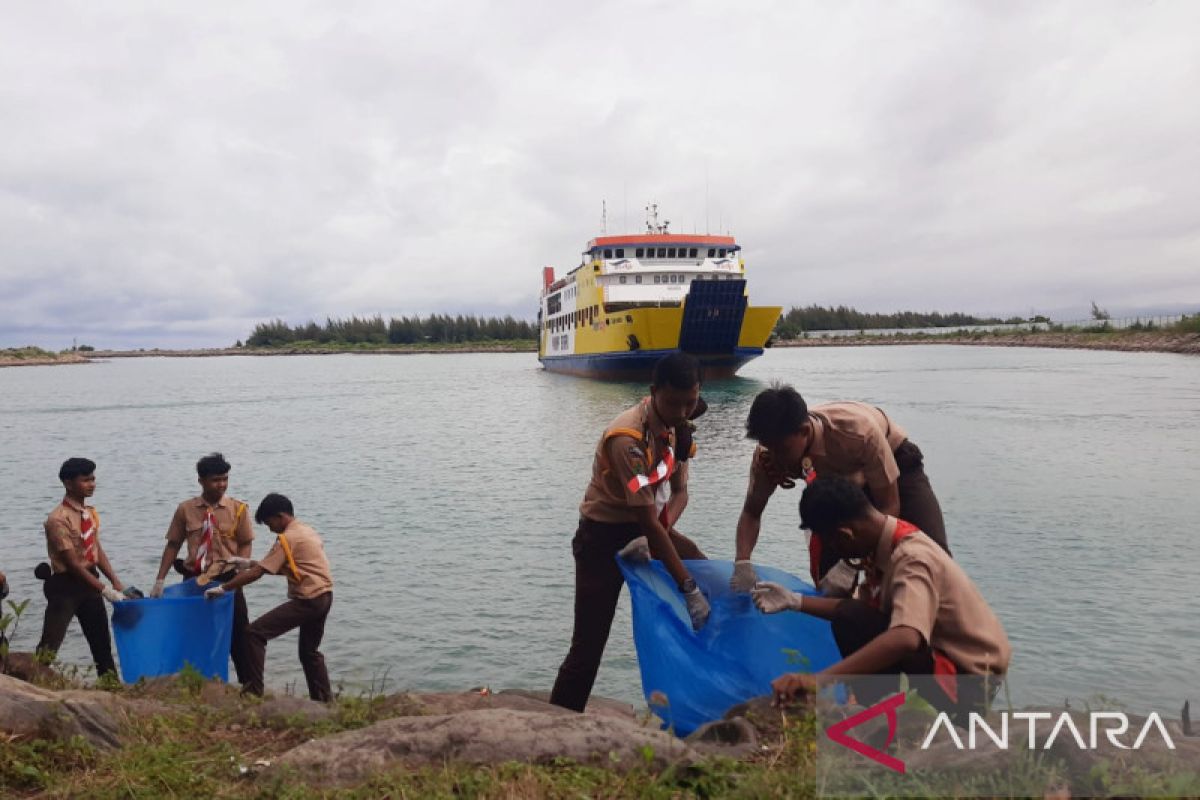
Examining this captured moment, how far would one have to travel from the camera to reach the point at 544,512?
39.1 ft

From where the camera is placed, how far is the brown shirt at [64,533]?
487cm

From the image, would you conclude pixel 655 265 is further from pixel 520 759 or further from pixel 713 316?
pixel 520 759

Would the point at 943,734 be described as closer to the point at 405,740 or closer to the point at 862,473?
the point at 862,473

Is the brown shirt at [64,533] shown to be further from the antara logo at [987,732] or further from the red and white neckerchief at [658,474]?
the antara logo at [987,732]

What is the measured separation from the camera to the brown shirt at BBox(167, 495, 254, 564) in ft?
16.7

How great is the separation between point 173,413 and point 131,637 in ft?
93.4

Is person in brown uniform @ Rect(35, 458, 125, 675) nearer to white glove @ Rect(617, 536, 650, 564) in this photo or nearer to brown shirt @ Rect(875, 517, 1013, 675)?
white glove @ Rect(617, 536, 650, 564)

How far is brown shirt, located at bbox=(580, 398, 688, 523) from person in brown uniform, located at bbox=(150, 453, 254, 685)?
2211 millimetres

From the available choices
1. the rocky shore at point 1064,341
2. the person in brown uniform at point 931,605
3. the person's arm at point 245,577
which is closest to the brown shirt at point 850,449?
the person in brown uniform at point 931,605

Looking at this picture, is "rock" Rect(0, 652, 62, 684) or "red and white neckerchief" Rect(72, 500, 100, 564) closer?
"rock" Rect(0, 652, 62, 684)

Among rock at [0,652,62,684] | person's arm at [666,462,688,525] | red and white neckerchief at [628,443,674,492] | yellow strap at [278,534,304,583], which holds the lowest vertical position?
rock at [0,652,62,684]

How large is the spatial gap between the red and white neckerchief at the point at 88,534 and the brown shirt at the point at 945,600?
170 inches

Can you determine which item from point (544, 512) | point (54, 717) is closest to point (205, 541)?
point (54, 717)

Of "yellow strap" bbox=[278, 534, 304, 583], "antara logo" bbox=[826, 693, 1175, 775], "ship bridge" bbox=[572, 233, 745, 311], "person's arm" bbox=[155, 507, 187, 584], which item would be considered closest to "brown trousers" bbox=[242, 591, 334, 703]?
"yellow strap" bbox=[278, 534, 304, 583]
